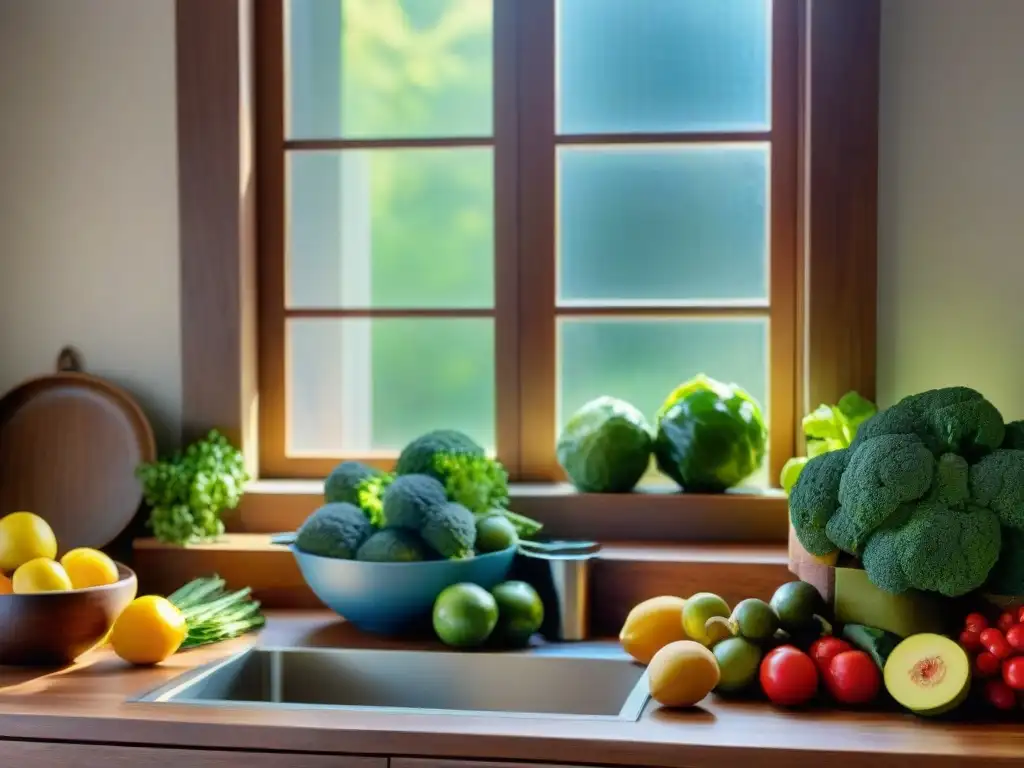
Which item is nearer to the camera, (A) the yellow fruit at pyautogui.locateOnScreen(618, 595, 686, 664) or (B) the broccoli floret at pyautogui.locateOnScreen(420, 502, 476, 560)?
(A) the yellow fruit at pyautogui.locateOnScreen(618, 595, 686, 664)

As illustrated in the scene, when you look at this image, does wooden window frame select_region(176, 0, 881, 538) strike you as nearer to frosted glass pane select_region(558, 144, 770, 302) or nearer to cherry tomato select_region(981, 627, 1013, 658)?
frosted glass pane select_region(558, 144, 770, 302)

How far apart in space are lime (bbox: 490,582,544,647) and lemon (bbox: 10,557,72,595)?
0.63 m

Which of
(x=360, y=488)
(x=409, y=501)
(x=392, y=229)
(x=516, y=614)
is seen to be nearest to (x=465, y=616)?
(x=516, y=614)

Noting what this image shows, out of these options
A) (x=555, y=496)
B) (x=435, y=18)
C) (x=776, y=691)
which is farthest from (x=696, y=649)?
(x=435, y=18)

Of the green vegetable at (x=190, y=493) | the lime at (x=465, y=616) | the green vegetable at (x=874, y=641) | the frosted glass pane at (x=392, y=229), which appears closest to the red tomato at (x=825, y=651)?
the green vegetable at (x=874, y=641)

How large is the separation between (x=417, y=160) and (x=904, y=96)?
889 mm

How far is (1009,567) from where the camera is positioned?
1544 mm

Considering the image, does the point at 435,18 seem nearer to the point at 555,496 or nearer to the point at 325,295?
the point at 325,295

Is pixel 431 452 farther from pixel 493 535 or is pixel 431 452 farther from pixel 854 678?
pixel 854 678

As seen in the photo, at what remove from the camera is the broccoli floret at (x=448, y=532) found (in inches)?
71.7

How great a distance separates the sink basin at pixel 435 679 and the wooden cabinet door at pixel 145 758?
0.92 feet

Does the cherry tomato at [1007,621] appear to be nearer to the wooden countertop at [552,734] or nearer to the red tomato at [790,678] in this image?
the wooden countertop at [552,734]

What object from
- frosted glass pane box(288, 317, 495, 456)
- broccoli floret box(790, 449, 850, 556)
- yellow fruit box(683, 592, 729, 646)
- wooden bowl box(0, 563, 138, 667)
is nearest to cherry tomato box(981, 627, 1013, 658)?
broccoli floret box(790, 449, 850, 556)

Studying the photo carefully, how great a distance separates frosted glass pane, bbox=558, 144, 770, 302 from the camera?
7.29 ft
